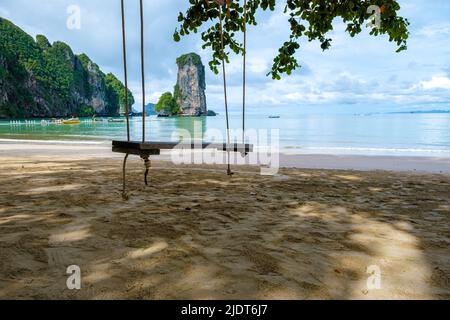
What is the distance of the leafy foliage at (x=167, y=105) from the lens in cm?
16262

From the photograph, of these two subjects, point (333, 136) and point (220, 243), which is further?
point (333, 136)

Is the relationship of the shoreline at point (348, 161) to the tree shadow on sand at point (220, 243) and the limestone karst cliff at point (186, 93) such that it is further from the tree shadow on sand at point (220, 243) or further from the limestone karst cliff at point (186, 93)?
the limestone karst cliff at point (186, 93)

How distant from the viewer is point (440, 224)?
3393mm

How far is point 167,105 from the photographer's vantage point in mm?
162500

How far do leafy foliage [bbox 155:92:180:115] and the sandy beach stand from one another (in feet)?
530

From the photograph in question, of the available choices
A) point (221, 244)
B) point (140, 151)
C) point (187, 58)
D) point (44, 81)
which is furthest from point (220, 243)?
point (187, 58)

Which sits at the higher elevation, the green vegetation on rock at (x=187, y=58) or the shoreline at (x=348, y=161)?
the green vegetation on rock at (x=187, y=58)

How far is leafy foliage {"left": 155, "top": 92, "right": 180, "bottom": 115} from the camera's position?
16262 cm

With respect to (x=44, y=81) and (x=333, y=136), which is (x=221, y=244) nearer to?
(x=333, y=136)

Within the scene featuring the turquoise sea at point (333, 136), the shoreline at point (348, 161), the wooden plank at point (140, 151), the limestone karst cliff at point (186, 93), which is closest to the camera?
the wooden plank at point (140, 151)

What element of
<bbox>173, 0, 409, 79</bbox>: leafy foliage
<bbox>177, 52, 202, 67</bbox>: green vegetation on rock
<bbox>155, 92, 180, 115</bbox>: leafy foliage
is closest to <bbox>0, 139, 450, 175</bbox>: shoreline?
<bbox>173, 0, 409, 79</bbox>: leafy foliage

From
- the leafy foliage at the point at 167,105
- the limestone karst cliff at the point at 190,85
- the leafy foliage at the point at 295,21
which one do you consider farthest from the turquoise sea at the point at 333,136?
the limestone karst cliff at the point at 190,85

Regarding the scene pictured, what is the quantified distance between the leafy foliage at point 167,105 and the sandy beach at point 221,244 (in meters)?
162

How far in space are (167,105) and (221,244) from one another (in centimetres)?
16430
